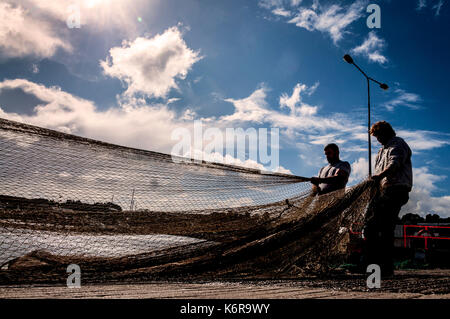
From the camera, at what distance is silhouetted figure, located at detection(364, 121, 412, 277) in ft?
13.8

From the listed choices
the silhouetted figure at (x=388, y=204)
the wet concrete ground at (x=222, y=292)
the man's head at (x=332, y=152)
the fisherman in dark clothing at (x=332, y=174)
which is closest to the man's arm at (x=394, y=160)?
the silhouetted figure at (x=388, y=204)

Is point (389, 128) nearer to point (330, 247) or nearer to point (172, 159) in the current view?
point (330, 247)

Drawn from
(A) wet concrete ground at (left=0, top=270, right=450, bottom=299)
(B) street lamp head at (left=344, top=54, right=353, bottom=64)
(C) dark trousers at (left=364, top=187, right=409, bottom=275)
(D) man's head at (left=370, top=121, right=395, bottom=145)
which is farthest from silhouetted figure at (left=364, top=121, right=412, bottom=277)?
(B) street lamp head at (left=344, top=54, right=353, bottom=64)

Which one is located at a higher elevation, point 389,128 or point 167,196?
point 389,128

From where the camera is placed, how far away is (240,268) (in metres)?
4.16

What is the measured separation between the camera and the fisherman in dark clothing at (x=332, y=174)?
483cm

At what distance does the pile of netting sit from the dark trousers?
0.21m

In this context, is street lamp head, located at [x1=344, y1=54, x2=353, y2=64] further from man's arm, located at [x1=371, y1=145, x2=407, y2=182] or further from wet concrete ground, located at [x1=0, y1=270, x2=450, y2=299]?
wet concrete ground, located at [x1=0, y1=270, x2=450, y2=299]

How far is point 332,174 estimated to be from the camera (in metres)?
4.96

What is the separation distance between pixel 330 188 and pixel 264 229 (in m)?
1.26

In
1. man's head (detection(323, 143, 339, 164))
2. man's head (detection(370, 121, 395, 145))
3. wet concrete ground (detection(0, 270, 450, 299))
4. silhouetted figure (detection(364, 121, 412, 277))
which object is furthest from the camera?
man's head (detection(323, 143, 339, 164))
